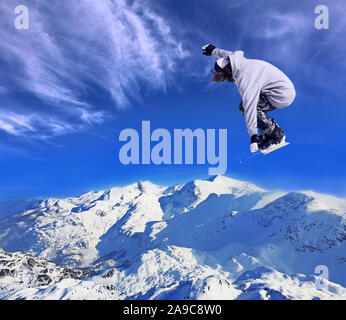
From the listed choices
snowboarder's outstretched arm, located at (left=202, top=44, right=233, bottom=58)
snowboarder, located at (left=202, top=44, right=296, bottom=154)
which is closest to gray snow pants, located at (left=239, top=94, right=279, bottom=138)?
snowboarder, located at (left=202, top=44, right=296, bottom=154)

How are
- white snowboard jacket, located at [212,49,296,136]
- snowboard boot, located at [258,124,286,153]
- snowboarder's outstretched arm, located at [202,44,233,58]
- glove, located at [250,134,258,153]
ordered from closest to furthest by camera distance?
1. glove, located at [250,134,258,153]
2. white snowboard jacket, located at [212,49,296,136]
3. snowboard boot, located at [258,124,286,153]
4. snowboarder's outstretched arm, located at [202,44,233,58]

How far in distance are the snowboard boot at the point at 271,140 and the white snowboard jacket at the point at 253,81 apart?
0.48 meters

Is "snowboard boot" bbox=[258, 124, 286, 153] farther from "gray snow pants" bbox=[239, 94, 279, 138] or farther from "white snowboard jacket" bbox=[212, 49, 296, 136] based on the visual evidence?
"white snowboard jacket" bbox=[212, 49, 296, 136]

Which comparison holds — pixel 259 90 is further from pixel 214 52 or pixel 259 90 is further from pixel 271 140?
pixel 214 52

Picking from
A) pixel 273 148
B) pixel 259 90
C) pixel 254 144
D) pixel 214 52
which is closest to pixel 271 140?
pixel 273 148

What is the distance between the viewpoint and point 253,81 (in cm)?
536

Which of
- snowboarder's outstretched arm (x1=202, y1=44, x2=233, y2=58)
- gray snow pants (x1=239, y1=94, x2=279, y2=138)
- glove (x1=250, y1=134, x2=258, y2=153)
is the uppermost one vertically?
snowboarder's outstretched arm (x1=202, y1=44, x2=233, y2=58)

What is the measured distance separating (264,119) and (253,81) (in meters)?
0.91

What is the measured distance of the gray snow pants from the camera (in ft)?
18.6

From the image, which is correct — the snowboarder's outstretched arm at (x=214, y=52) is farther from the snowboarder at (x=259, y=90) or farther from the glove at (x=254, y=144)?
the glove at (x=254, y=144)

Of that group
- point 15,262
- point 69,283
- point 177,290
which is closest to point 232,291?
point 177,290

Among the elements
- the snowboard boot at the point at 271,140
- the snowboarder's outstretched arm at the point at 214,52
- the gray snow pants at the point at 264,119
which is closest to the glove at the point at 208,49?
the snowboarder's outstretched arm at the point at 214,52

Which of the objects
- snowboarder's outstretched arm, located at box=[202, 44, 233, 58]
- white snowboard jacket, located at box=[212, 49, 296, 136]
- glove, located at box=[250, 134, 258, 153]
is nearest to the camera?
glove, located at box=[250, 134, 258, 153]
